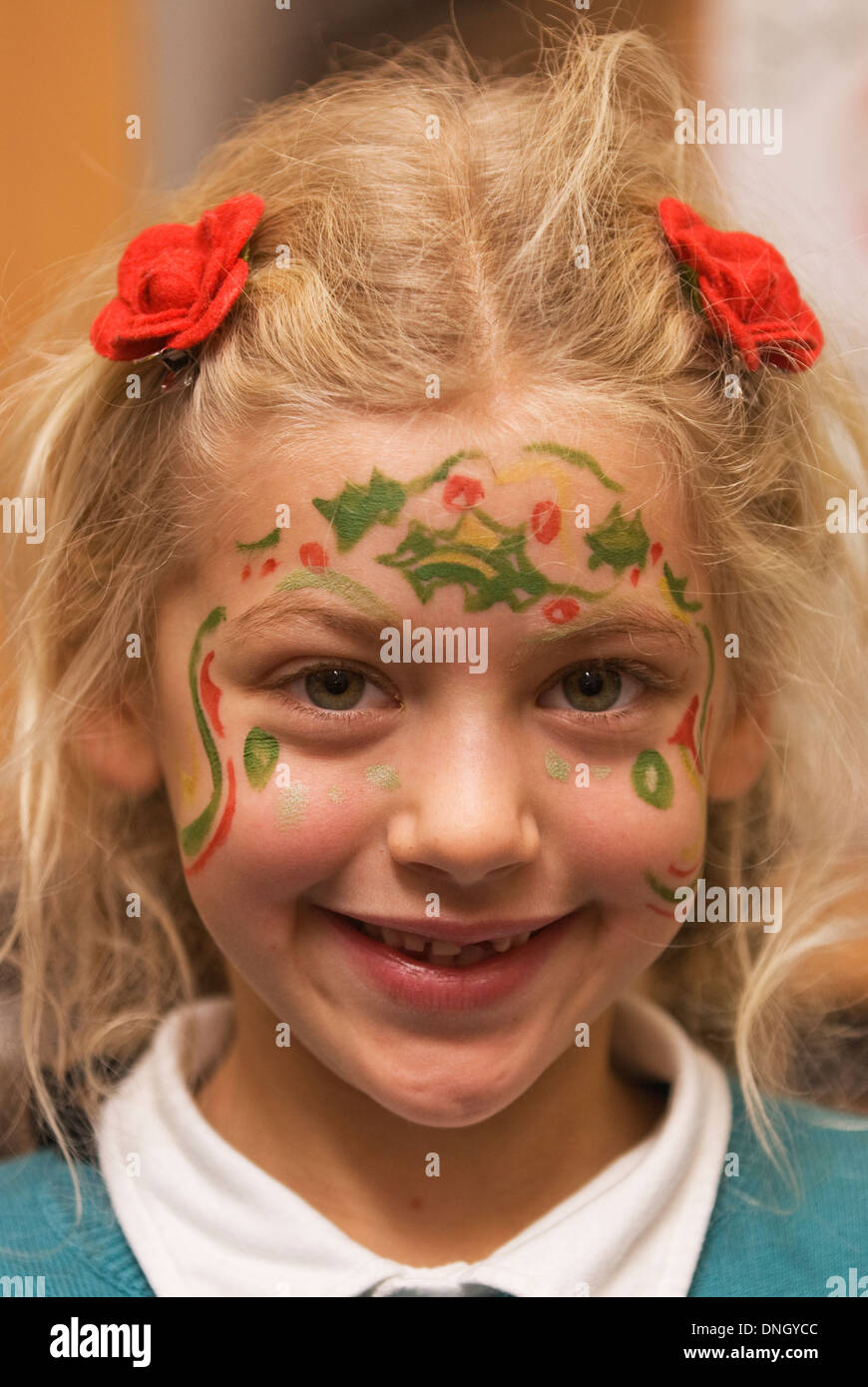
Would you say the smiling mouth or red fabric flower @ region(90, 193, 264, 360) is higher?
red fabric flower @ region(90, 193, 264, 360)

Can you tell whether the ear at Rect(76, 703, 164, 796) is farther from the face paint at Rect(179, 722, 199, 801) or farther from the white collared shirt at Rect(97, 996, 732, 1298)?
the white collared shirt at Rect(97, 996, 732, 1298)

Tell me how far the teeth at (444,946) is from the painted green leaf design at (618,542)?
0.27 m

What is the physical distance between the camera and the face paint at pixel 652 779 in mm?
947

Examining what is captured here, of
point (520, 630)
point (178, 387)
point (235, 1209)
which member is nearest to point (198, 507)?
point (178, 387)

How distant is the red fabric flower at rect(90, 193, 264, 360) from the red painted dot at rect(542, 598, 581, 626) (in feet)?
0.99

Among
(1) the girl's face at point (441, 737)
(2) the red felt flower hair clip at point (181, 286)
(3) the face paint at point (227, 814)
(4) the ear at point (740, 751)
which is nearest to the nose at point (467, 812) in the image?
(1) the girl's face at point (441, 737)

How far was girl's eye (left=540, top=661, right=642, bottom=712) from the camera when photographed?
36.8 inches

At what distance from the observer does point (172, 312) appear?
946mm

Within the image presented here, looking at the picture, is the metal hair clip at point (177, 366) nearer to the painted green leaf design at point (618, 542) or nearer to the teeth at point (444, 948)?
the painted green leaf design at point (618, 542)

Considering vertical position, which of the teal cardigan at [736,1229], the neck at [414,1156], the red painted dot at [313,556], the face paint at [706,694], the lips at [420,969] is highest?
the red painted dot at [313,556]

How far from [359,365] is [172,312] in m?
0.14

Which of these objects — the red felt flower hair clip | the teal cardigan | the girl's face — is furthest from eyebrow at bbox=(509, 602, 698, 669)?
the teal cardigan
